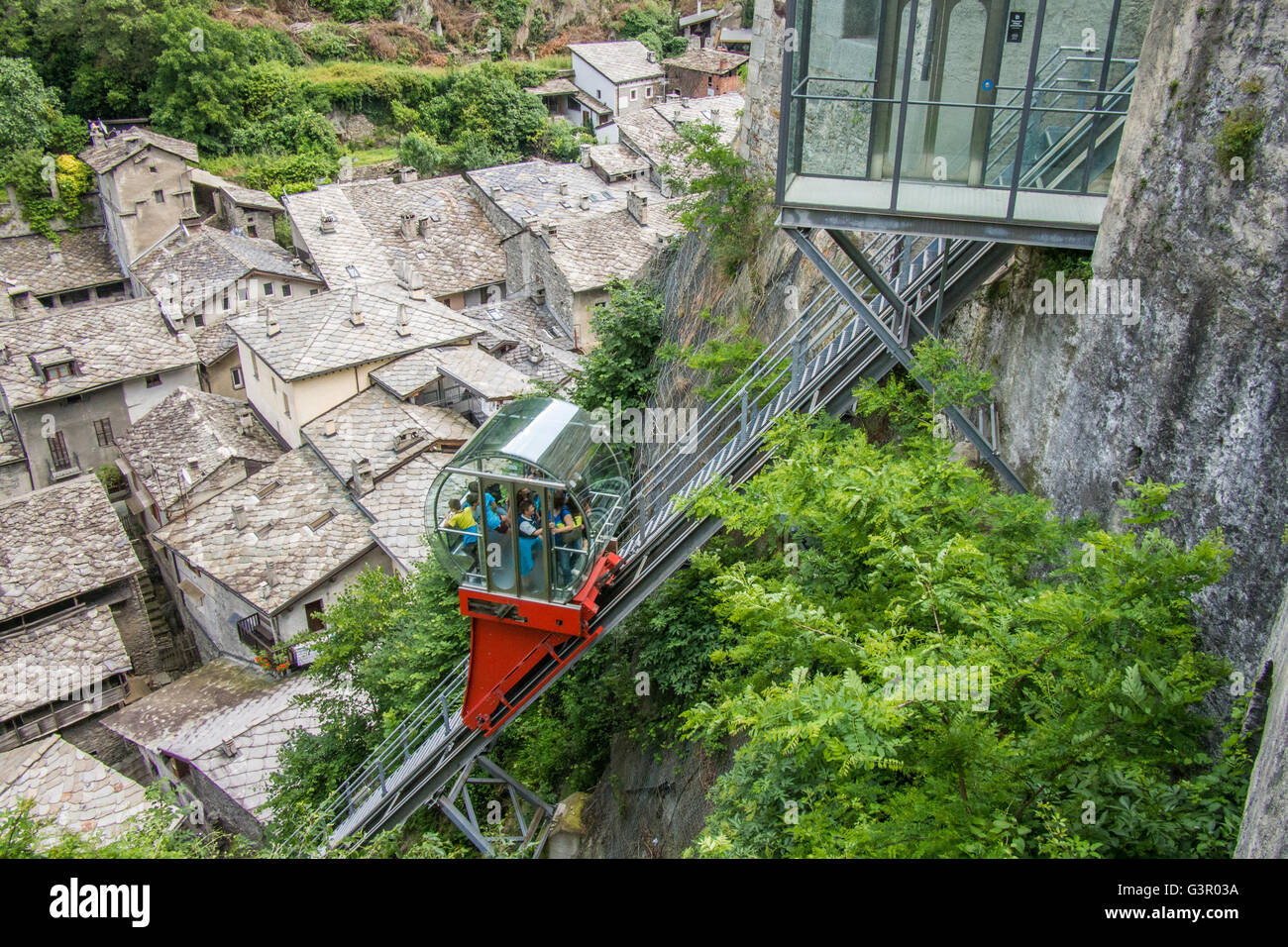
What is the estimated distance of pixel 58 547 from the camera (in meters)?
29.8

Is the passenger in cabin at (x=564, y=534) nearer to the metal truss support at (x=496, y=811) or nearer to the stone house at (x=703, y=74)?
the metal truss support at (x=496, y=811)

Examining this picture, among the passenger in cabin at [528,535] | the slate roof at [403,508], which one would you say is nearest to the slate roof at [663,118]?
the slate roof at [403,508]

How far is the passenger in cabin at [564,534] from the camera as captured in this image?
11.6 m

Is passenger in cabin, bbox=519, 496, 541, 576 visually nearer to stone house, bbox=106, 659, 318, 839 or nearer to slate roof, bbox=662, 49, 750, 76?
stone house, bbox=106, 659, 318, 839

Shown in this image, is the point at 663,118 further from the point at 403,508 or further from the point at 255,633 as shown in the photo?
the point at 255,633

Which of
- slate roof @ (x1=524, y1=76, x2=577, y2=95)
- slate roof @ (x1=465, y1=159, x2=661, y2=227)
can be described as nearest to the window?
→ slate roof @ (x1=465, y1=159, x2=661, y2=227)

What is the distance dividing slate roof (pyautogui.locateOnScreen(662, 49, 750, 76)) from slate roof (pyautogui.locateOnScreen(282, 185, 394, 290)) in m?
27.4

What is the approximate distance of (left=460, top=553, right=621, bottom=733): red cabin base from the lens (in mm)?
12250

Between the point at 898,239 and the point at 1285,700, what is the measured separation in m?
8.22

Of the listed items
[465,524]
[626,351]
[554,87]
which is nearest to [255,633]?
[626,351]

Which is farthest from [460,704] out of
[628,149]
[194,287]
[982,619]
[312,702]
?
[628,149]

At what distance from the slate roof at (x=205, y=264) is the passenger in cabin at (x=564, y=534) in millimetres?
33106

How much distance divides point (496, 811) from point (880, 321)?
10.2m

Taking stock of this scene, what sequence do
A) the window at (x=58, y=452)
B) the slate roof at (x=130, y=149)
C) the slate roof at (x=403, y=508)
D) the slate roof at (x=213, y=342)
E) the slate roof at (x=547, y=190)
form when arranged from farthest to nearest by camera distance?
1. the slate roof at (x=130, y=149)
2. the slate roof at (x=547, y=190)
3. the slate roof at (x=213, y=342)
4. the window at (x=58, y=452)
5. the slate roof at (x=403, y=508)
